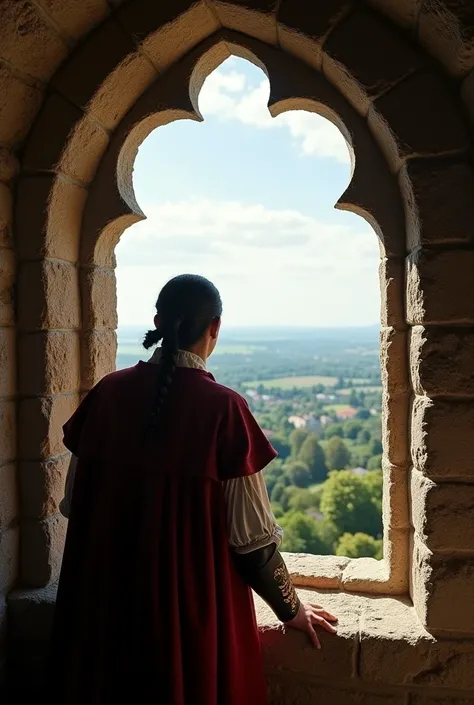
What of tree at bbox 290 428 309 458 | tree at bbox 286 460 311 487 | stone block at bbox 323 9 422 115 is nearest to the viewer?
stone block at bbox 323 9 422 115

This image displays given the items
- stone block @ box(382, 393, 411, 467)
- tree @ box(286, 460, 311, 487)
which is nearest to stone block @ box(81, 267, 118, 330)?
stone block @ box(382, 393, 411, 467)

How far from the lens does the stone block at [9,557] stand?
7.08ft

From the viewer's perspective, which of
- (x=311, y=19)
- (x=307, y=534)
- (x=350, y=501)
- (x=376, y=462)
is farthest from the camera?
(x=307, y=534)

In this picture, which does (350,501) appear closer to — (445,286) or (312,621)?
(312,621)

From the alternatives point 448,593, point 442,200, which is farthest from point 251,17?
point 448,593

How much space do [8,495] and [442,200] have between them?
176 centimetres

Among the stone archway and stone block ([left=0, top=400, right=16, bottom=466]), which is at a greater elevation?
the stone archway

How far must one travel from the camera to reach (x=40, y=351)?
2182 millimetres

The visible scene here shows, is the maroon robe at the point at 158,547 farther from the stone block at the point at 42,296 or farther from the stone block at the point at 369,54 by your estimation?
the stone block at the point at 369,54

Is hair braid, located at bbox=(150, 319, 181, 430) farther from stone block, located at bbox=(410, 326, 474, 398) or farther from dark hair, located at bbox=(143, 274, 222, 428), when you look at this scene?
stone block, located at bbox=(410, 326, 474, 398)

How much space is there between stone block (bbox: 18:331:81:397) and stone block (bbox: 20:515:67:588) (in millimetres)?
488

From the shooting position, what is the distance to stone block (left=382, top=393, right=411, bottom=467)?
80.6 inches

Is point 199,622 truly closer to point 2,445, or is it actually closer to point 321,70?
point 2,445

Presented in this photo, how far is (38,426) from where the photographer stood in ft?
7.21
